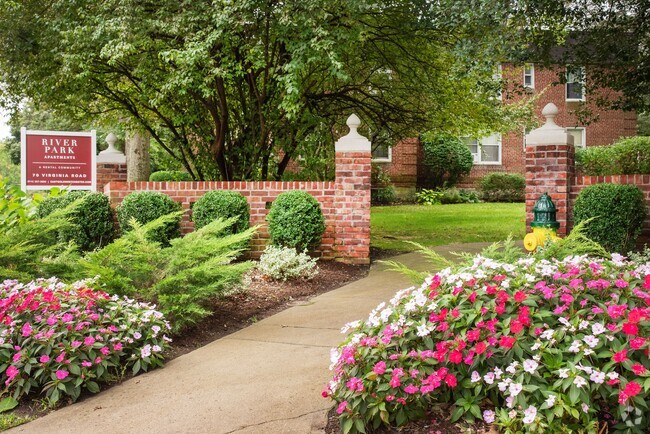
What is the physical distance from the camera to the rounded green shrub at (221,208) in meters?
9.23

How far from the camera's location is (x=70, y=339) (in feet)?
15.3

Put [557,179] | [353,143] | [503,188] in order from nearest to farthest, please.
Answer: [557,179]
[353,143]
[503,188]

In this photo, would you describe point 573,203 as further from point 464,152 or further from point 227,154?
point 464,152

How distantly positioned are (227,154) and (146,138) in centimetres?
581

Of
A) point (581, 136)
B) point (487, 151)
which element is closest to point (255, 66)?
point (487, 151)

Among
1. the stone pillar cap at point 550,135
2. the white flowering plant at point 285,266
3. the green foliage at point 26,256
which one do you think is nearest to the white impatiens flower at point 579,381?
the green foliage at point 26,256

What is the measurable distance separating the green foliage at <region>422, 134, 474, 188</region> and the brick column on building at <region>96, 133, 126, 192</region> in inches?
605

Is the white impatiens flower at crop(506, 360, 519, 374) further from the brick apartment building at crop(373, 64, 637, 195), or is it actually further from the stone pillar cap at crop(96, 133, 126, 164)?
the brick apartment building at crop(373, 64, 637, 195)

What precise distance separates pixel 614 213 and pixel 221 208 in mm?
5309

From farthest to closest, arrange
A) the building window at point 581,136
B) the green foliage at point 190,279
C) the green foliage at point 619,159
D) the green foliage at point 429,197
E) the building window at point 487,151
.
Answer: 1. the building window at point 581,136
2. the building window at point 487,151
3. the green foliage at point 429,197
4. the green foliage at point 619,159
5. the green foliage at point 190,279

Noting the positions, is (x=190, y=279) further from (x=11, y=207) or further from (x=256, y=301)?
(x=11, y=207)

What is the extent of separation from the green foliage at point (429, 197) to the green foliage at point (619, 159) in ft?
16.2

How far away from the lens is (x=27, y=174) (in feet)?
34.6

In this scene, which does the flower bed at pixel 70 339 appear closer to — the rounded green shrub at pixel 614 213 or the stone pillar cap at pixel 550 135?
the rounded green shrub at pixel 614 213
